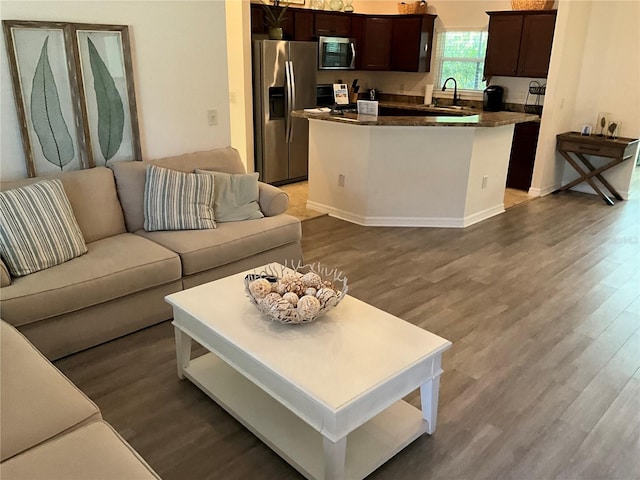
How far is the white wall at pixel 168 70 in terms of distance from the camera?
123 inches

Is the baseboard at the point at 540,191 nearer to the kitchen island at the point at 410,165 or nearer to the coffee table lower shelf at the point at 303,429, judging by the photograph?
the kitchen island at the point at 410,165

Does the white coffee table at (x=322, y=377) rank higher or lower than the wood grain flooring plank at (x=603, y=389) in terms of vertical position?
higher

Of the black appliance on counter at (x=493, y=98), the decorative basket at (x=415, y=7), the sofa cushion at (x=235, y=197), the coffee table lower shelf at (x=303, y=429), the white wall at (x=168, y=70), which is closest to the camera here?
the coffee table lower shelf at (x=303, y=429)

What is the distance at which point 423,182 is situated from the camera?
486cm

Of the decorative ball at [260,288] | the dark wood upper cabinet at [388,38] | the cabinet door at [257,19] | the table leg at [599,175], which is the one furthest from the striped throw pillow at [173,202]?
the table leg at [599,175]

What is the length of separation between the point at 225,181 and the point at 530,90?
14.8 feet

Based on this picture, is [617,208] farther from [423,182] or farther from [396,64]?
[396,64]

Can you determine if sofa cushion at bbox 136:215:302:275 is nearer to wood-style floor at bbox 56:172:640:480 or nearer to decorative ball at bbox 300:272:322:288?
wood-style floor at bbox 56:172:640:480

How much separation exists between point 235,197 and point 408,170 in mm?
1923

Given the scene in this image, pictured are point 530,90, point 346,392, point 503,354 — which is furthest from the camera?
point 530,90

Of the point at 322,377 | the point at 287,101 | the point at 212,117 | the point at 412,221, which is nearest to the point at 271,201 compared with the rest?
the point at 212,117

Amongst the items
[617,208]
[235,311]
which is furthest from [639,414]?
[617,208]

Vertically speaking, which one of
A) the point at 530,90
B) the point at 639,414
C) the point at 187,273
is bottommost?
the point at 639,414

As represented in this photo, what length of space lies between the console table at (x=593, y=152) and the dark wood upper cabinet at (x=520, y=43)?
2.79 feet
